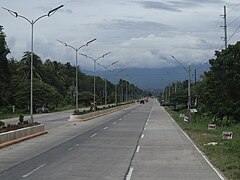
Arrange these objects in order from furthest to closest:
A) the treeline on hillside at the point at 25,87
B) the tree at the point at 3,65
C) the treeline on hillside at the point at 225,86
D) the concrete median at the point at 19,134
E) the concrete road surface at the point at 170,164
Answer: the treeline on hillside at the point at 25,87
the tree at the point at 3,65
the treeline on hillside at the point at 225,86
the concrete median at the point at 19,134
the concrete road surface at the point at 170,164

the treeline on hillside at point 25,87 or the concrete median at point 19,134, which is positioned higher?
the treeline on hillside at point 25,87

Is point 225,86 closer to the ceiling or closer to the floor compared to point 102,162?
closer to the ceiling

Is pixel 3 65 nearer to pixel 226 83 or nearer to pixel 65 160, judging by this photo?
pixel 226 83

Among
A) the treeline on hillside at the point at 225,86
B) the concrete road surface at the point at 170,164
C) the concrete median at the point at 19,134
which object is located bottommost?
the concrete road surface at the point at 170,164

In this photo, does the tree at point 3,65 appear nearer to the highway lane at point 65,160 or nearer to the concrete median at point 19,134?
the concrete median at point 19,134

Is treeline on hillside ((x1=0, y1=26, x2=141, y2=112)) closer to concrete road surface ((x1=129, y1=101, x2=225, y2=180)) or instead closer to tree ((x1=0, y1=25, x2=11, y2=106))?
tree ((x1=0, y1=25, x2=11, y2=106))

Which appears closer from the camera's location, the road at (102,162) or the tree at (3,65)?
the road at (102,162)

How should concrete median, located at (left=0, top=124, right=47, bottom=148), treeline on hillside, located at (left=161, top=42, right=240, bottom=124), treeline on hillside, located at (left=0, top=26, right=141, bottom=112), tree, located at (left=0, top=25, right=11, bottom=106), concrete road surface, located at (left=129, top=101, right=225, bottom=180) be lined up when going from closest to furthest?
concrete road surface, located at (left=129, top=101, right=225, bottom=180)
concrete median, located at (left=0, top=124, right=47, bottom=148)
treeline on hillside, located at (left=161, top=42, right=240, bottom=124)
tree, located at (left=0, top=25, right=11, bottom=106)
treeline on hillside, located at (left=0, top=26, right=141, bottom=112)

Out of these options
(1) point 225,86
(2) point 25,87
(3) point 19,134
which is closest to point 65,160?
(3) point 19,134

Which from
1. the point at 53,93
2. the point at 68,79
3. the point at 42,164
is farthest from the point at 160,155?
the point at 68,79

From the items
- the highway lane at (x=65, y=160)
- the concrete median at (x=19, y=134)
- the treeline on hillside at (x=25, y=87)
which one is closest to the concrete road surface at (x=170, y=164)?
the highway lane at (x=65, y=160)

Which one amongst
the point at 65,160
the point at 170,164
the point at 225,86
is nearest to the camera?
the point at 170,164

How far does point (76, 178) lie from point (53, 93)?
7909 cm

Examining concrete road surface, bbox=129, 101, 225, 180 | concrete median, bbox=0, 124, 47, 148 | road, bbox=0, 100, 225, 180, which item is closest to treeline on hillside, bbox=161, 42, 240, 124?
concrete median, bbox=0, 124, 47, 148
